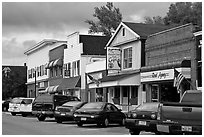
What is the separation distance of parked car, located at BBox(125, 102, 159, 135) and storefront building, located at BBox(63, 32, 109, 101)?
26.3 m

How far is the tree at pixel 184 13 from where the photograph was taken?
55812 millimetres

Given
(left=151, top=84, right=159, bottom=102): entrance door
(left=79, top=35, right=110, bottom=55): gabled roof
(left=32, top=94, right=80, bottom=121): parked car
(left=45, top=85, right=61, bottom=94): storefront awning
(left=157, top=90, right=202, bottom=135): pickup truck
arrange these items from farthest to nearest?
(left=45, top=85, right=61, bottom=94): storefront awning, (left=79, top=35, right=110, bottom=55): gabled roof, (left=151, top=84, right=159, bottom=102): entrance door, (left=32, top=94, right=80, bottom=121): parked car, (left=157, top=90, right=202, bottom=135): pickup truck

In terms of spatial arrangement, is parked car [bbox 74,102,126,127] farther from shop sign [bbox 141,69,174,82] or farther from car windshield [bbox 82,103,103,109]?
shop sign [bbox 141,69,174,82]

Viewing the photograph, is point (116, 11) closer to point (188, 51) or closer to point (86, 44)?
point (86, 44)

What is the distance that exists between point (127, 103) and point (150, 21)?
3102 cm

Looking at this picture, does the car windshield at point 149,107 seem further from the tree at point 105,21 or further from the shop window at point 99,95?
the tree at point 105,21

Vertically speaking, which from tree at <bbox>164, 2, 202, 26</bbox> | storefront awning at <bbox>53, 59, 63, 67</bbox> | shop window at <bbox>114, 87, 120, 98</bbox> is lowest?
shop window at <bbox>114, 87, 120, 98</bbox>

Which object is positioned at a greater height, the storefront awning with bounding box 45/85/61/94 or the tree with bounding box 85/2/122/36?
the tree with bounding box 85/2/122/36

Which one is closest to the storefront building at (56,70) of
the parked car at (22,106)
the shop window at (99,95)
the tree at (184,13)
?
the shop window at (99,95)

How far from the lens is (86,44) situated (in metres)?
45.6

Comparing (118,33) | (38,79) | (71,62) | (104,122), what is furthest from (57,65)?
(104,122)

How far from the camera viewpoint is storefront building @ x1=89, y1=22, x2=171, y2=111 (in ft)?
109

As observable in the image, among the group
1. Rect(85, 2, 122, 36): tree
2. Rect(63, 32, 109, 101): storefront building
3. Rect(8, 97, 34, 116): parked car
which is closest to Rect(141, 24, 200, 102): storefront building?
Rect(8, 97, 34, 116): parked car

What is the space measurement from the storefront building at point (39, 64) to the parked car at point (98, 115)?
34.2 metres
